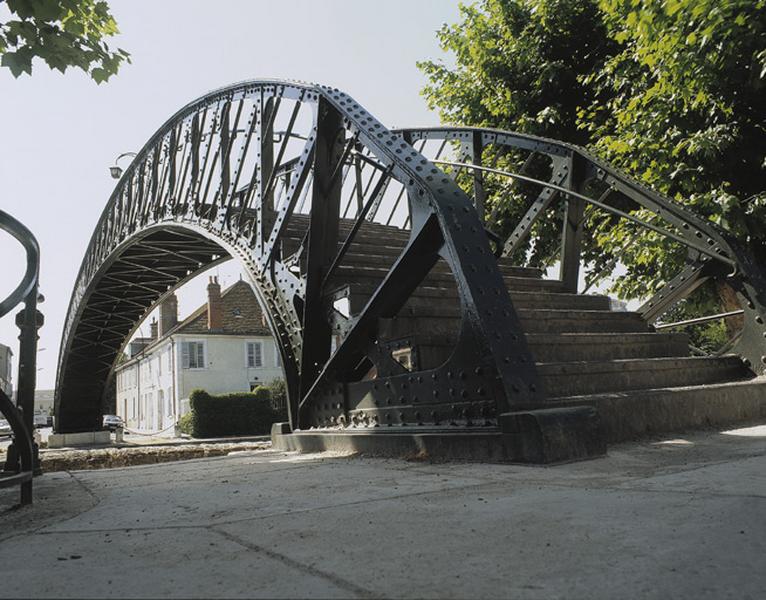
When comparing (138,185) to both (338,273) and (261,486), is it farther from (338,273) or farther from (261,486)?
(261,486)

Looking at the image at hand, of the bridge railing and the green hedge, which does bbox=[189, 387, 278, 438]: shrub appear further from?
the bridge railing

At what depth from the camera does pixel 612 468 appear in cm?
297

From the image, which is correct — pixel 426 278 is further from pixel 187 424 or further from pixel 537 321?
pixel 187 424

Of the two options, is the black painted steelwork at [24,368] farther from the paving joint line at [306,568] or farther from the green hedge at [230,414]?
the green hedge at [230,414]

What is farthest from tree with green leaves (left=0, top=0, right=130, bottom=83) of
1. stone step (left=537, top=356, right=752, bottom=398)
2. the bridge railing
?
stone step (left=537, top=356, right=752, bottom=398)

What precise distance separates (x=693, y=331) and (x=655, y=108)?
64.9 feet

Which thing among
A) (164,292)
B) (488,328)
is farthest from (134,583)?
(164,292)

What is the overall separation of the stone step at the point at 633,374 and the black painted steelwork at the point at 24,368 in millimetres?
3026

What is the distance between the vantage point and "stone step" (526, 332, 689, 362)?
16.2 feet

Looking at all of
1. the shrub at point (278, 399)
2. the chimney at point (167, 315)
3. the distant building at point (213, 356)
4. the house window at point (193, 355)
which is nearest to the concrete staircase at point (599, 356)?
the shrub at point (278, 399)

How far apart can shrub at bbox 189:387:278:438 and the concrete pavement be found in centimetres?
2495

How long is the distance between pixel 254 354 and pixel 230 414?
10.7m

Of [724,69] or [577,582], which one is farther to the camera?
[724,69]

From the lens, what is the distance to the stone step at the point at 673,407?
396 cm
